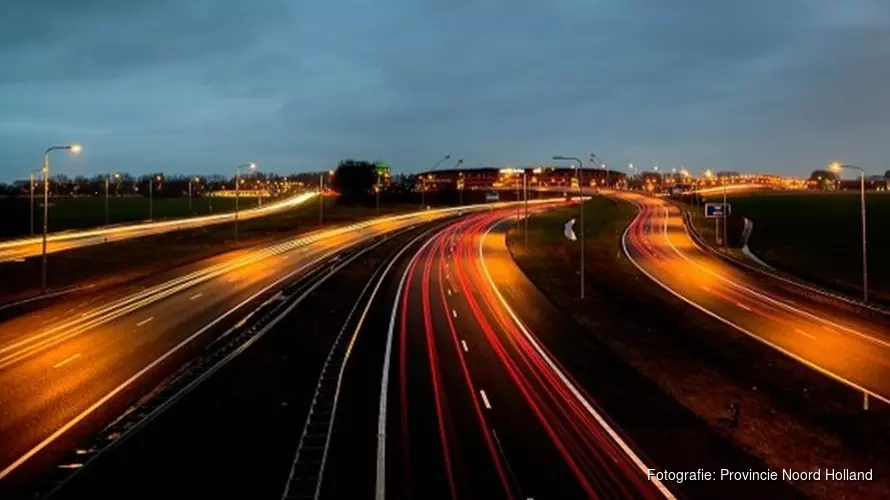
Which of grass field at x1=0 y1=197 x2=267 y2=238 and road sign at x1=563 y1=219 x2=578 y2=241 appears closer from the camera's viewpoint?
road sign at x1=563 y1=219 x2=578 y2=241

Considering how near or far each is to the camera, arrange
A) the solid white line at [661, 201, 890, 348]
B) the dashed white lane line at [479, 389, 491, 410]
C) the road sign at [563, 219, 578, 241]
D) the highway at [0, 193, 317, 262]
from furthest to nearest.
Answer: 1. the road sign at [563, 219, 578, 241]
2. the highway at [0, 193, 317, 262]
3. the solid white line at [661, 201, 890, 348]
4. the dashed white lane line at [479, 389, 491, 410]

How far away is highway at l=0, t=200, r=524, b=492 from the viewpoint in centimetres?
2391

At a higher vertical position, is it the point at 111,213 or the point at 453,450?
the point at 111,213

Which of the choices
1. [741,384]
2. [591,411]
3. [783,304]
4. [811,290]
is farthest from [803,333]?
[591,411]

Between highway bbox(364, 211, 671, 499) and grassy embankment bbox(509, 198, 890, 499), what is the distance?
14.1 ft

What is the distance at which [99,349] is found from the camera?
116 feet

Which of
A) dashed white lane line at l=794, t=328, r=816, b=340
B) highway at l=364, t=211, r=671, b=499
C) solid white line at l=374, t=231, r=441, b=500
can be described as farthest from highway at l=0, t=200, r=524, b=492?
dashed white lane line at l=794, t=328, r=816, b=340

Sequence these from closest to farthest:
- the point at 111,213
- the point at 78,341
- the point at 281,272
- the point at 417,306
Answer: the point at 78,341
the point at 417,306
the point at 281,272
the point at 111,213

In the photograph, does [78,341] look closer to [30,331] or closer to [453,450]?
[30,331]

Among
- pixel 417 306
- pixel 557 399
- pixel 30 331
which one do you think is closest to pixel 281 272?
pixel 417 306

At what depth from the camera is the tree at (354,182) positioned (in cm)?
18825

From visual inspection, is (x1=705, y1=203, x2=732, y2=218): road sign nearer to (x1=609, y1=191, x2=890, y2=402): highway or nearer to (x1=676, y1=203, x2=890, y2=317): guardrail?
(x1=676, y1=203, x2=890, y2=317): guardrail

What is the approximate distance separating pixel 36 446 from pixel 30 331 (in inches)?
785

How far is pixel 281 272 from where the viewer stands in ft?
233
